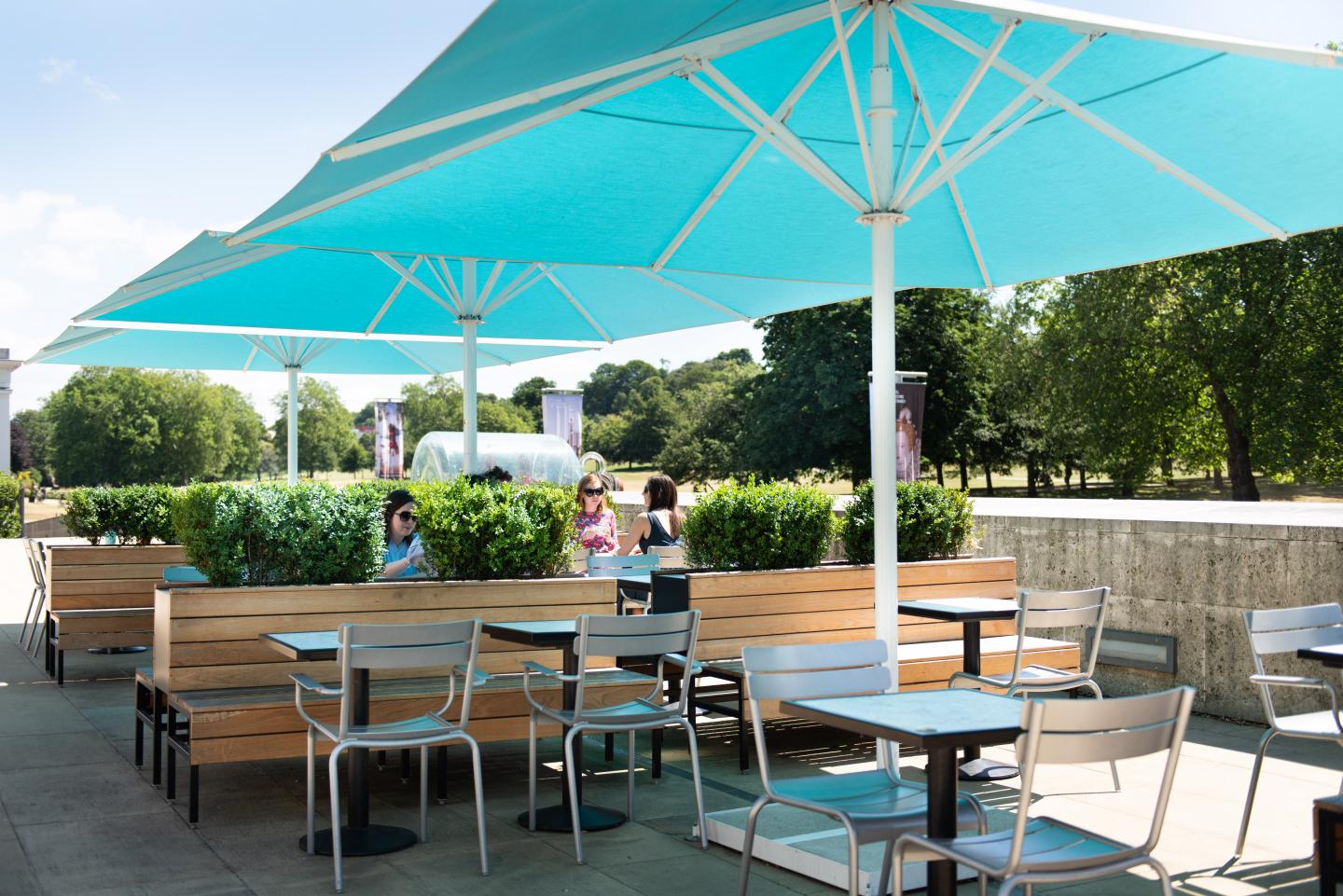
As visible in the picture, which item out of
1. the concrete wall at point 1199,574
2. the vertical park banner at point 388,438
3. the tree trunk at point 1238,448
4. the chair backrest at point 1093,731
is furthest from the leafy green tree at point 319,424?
the chair backrest at point 1093,731

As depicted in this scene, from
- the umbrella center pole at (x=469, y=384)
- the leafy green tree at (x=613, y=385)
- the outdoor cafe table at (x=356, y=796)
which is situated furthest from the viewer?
the leafy green tree at (x=613, y=385)

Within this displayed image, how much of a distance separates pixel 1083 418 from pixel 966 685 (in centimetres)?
2748

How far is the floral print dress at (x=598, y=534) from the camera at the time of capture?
370 inches

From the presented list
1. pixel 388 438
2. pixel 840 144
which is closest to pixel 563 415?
pixel 388 438

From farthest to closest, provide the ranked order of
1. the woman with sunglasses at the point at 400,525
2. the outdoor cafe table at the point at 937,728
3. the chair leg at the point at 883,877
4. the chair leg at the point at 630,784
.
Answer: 1. the woman with sunglasses at the point at 400,525
2. the chair leg at the point at 630,784
3. the chair leg at the point at 883,877
4. the outdoor cafe table at the point at 937,728

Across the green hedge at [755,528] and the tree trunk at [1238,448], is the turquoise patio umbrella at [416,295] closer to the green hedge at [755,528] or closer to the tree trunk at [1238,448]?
the green hedge at [755,528]

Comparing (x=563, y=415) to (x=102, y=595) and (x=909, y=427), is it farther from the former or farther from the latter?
(x=102, y=595)

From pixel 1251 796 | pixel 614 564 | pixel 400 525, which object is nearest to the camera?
pixel 1251 796

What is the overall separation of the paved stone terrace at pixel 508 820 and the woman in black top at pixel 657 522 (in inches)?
70.4

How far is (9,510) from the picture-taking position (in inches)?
1032

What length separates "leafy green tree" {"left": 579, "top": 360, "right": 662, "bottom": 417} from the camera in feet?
336

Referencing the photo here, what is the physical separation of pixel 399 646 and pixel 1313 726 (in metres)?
3.79

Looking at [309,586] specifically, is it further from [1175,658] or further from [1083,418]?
[1083,418]

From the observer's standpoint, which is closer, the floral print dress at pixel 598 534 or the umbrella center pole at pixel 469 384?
the floral print dress at pixel 598 534
